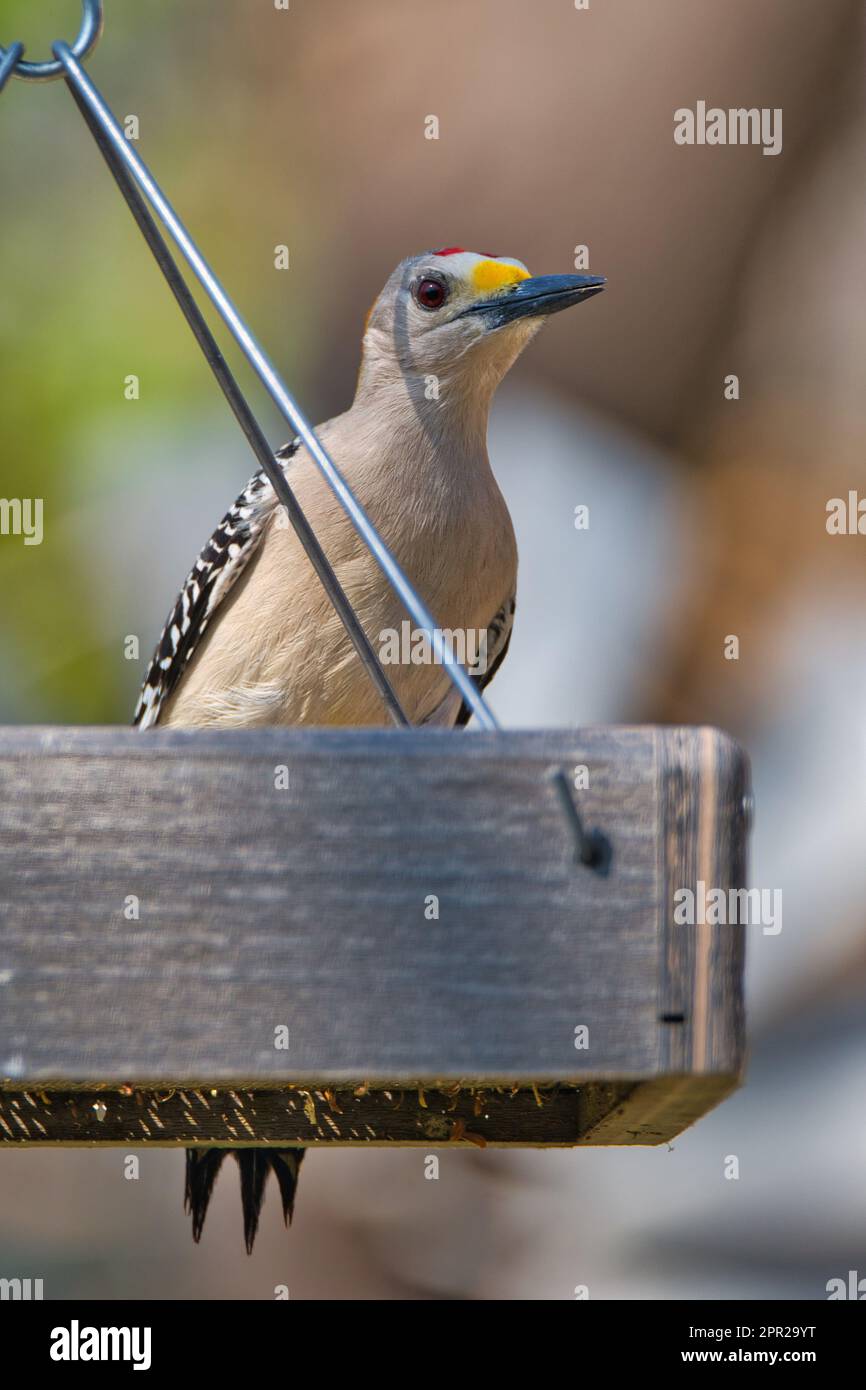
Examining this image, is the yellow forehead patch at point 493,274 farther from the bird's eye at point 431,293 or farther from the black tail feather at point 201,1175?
the black tail feather at point 201,1175

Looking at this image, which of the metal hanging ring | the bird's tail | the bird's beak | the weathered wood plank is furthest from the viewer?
the bird's beak

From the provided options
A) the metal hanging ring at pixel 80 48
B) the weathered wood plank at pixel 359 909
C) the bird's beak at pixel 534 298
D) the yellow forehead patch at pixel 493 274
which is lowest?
the weathered wood plank at pixel 359 909

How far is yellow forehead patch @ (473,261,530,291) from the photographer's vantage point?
4570mm

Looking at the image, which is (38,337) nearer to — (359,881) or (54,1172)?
(54,1172)

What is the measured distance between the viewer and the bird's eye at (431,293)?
15.4ft

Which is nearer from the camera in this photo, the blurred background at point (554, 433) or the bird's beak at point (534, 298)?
the bird's beak at point (534, 298)

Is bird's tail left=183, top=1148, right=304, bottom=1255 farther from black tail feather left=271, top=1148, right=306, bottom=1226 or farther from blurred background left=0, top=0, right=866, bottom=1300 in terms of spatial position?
blurred background left=0, top=0, right=866, bottom=1300

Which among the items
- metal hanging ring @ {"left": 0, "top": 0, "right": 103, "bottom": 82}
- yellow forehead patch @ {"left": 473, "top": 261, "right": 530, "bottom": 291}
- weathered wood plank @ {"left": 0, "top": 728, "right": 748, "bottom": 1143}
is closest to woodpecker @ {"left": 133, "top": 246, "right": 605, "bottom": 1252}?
yellow forehead patch @ {"left": 473, "top": 261, "right": 530, "bottom": 291}

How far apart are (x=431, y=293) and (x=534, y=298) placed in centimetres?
39

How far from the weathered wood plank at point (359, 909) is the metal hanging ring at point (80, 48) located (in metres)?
0.99

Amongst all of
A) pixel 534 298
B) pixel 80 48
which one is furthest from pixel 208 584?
pixel 80 48

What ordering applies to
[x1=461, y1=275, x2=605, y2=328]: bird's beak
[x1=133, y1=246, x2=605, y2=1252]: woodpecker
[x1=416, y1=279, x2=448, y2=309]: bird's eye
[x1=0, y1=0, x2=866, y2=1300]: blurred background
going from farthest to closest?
[x1=0, y1=0, x2=866, y2=1300]: blurred background < [x1=416, y1=279, x2=448, y2=309]: bird's eye < [x1=461, y1=275, x2=605, y2=328]: bird's beak < [x1=133, y1=246, x2=605, y2=1252]: woodpecker

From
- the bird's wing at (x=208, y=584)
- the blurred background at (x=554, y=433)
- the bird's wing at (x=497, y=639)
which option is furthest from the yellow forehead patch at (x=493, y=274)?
the blurred background at (x=554, y=433)

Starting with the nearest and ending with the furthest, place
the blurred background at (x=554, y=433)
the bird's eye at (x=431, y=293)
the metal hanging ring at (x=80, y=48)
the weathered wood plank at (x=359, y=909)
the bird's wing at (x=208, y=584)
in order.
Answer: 1. the weathered wood plank at (x=359, y=909)
2. the metal hanging ring at (x=80, y=48)
3. the bird's wing at (x=208, y=584)
4. the bird's eye at (x=431, y=293)
5. the blurred background at (x=554, y=433)
